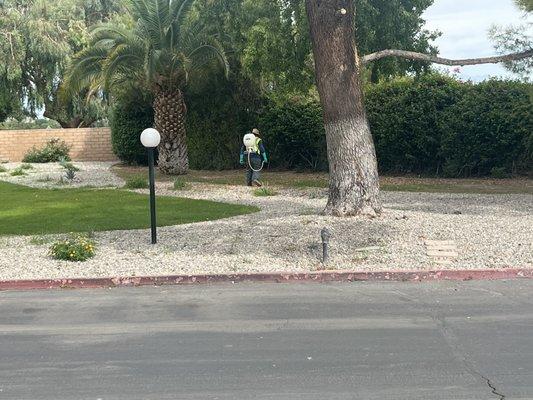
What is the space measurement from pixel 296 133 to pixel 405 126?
4240 millimetres

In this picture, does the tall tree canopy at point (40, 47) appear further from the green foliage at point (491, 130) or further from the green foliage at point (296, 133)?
the green foliage at point (491, 130)

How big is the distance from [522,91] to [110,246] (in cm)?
1452

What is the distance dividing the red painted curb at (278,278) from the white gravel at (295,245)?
0.69ft

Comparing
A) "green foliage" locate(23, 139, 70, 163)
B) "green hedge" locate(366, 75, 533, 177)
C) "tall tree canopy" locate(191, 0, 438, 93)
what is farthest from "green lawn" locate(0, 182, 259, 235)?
"green foliage" locate(23, 139, 70, 163)

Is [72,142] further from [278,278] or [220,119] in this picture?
[278,278]

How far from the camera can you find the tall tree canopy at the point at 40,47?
121 ft

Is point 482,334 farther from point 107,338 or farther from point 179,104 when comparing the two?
point 179,104

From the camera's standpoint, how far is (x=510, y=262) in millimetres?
9711

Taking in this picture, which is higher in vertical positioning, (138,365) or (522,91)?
(522,91)

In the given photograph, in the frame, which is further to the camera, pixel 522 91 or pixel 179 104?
pixel 179 104

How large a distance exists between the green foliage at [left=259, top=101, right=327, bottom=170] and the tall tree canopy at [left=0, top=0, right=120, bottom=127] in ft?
45.7

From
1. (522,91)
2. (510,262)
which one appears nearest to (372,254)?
(510,262)

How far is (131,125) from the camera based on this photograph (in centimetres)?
3100

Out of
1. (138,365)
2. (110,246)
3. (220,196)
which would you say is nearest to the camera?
(138,365)
